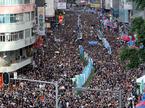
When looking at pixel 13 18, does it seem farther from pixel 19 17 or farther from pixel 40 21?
pixel 40 21

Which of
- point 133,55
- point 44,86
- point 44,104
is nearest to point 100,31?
point 44,86

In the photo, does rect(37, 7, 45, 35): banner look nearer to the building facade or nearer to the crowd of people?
the crowd of people

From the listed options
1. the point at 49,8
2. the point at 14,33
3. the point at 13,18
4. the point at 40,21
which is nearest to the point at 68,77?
the point at 14,33

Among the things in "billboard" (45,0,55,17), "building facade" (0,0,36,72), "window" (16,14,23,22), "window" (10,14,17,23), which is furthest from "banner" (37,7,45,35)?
"billboard" (45,0,55,17)

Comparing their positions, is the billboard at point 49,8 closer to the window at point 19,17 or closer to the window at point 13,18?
the window at point 19,17

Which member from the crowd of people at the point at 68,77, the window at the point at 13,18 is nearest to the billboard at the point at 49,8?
the crowd of people at the point at 68,77
